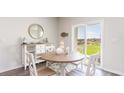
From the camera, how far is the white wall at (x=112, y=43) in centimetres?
255

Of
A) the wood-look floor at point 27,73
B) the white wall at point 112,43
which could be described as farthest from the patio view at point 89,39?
the wood-look floor at point 27,73

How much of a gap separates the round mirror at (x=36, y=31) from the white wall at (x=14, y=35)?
0.12 meters

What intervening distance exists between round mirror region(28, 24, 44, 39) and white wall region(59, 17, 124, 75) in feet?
2.05

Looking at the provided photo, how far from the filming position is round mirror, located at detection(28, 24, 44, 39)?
3067mm

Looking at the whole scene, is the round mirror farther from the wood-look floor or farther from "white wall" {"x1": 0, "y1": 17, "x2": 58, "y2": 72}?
the wood-look floor

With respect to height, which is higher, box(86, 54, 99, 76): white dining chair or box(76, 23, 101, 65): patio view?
box(76, 23, 101, 65): patio view

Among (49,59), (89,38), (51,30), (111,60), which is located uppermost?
(51,30)

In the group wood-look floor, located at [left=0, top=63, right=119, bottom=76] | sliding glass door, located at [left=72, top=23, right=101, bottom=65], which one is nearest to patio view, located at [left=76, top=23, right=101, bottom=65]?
sliding glass door, located at [left=72, top=23, right=101, bottom=65]

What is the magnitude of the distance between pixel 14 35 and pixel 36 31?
2.16ft

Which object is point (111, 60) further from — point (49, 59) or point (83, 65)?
point (49, 59)

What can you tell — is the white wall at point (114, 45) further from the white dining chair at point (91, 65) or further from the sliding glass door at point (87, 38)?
the white dining chair at point (91, 65)
